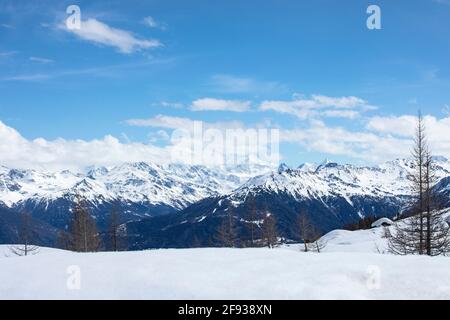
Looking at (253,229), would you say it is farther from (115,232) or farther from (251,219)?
(115,232)

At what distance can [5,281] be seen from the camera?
11.9 meters

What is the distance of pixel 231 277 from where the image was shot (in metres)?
11.5

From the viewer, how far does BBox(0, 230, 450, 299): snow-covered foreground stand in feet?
33.8

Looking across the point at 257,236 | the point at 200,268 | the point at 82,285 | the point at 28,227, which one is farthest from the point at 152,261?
the point at 28,227

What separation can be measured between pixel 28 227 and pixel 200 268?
145ft

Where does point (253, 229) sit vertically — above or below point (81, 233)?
above

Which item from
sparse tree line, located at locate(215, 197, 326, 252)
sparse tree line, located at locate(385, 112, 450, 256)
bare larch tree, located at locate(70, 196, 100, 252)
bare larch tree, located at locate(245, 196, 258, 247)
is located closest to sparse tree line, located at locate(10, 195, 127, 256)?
bare larch tree, located at locate(70, 196, 100, 252)

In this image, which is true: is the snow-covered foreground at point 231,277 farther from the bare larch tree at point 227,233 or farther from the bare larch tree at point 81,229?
the bare larch tree at point 81,229

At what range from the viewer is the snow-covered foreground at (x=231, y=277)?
1029 centimetres

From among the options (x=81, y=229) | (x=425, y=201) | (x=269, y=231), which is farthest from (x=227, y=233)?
(x=425, y=201)

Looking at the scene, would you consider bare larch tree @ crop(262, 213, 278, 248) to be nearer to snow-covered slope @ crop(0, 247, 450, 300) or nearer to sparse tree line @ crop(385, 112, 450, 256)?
sparse tree line @ crop(385, 112, 450, 256)

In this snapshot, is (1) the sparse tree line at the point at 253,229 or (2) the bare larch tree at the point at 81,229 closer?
(1) the sparse tree line at the point at 253,229

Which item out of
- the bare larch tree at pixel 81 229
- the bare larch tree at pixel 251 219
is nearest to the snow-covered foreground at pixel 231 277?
the bare larch tree at pixel 251 219
